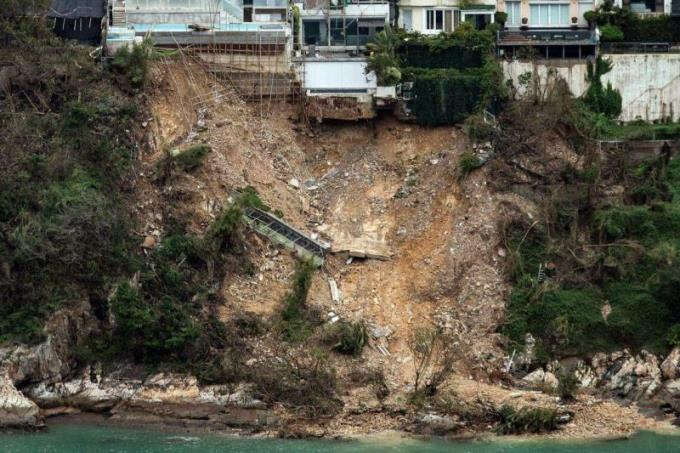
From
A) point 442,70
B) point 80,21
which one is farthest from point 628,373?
point 80,21

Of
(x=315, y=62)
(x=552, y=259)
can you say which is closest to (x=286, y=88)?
(x=315, y=62)

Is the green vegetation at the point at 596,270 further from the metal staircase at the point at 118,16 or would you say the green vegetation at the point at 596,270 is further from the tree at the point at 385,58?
the metal staircase at the point at 118,16

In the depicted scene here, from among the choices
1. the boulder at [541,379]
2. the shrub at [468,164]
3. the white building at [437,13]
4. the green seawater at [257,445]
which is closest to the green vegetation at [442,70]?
the white building at [437,13]

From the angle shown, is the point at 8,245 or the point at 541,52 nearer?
the point at 8,245

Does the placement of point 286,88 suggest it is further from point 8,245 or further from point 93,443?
point 93,443

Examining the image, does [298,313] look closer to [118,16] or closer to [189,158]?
[189,158]

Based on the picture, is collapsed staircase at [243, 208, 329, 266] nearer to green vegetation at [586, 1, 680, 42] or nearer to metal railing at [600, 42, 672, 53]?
metal railing at [600, 42, 672, 53]

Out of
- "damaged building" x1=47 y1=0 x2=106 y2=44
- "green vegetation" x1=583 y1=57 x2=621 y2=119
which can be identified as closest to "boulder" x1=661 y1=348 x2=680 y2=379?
"green vegetation" x1=583 y1=57 x2=621 y2=119
